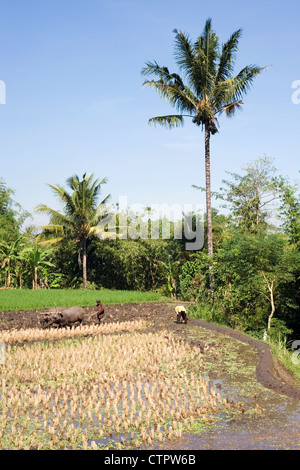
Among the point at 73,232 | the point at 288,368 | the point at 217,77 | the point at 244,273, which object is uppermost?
Answer: the point at 217,77

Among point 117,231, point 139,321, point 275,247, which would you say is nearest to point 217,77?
point 275,247

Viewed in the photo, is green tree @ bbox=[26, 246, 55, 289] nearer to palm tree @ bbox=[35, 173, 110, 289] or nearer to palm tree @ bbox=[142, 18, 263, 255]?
palm tree @ bbox=[35, 173, 110, 289]

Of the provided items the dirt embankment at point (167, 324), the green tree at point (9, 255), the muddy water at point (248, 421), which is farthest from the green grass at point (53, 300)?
the muddy water at point (248, 421)

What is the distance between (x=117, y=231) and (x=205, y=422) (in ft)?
74.9

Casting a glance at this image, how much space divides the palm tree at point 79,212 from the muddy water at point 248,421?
1888cm

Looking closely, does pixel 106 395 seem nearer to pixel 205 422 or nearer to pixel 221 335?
pixel 205 422

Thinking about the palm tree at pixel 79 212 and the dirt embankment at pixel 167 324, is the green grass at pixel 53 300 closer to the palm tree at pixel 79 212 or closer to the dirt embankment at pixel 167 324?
the dirt embankment at pixel 167 324

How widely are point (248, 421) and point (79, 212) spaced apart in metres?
21.8

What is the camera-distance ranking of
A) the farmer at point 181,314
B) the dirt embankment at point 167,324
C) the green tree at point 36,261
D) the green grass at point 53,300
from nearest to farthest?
the dirt embankment at point 167,324 → the farmer at point 181,314 → the green grass at point 53,300 → the green tree at point 36,261

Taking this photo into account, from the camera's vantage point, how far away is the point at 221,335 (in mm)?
13383

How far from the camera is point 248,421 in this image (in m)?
6.78

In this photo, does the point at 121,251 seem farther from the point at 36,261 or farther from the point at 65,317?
the point at 65,317

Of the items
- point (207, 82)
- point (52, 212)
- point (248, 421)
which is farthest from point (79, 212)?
point (248, 421)

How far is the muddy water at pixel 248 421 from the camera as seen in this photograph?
5.94m
